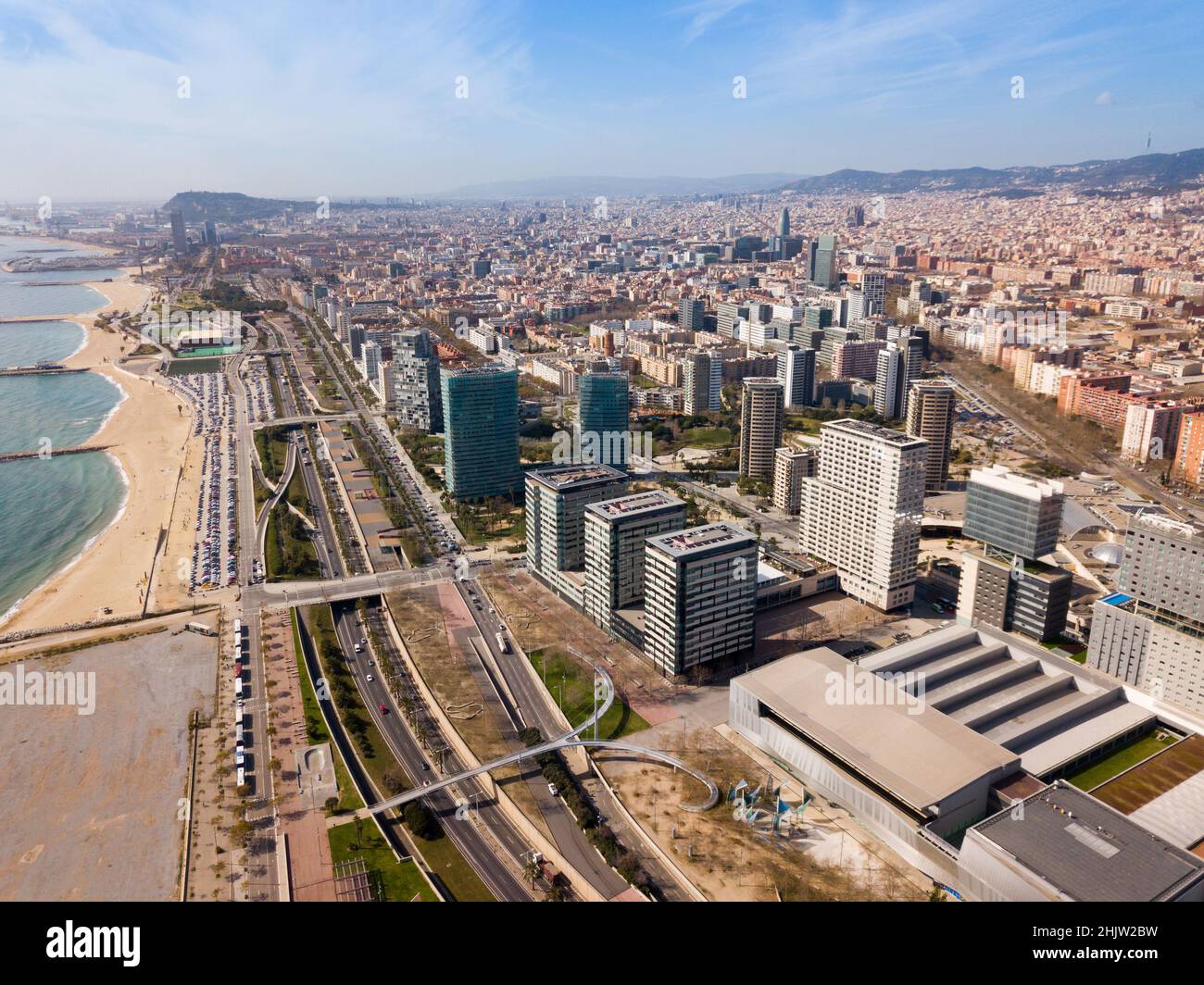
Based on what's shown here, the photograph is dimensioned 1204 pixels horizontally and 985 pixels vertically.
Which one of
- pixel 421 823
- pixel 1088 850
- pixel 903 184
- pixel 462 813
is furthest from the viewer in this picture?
pixel 903 184

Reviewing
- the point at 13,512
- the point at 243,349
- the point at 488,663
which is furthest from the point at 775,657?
the point at 243,349

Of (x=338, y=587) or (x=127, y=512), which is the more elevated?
(x=127, y=512)

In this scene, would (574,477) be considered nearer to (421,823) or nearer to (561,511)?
(561,511)

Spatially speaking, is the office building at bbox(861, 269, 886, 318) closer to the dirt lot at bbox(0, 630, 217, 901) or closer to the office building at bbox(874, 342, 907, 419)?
the office building at bbox(874, 342, 907, 419)

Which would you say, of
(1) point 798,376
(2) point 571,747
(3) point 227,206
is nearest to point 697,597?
(2) point 571,747
